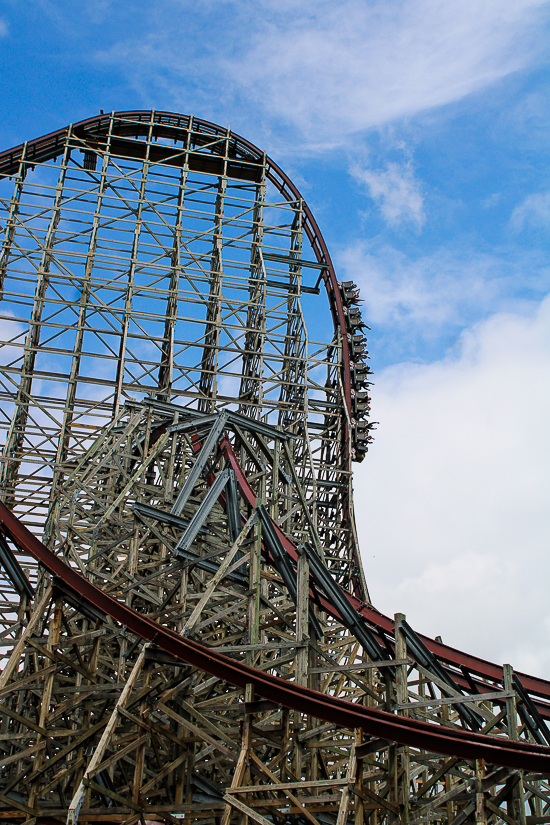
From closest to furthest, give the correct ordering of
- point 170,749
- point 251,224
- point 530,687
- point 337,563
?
point 170,749
point 530,687
point 337,563
point 251,224

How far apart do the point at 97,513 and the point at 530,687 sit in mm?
6854

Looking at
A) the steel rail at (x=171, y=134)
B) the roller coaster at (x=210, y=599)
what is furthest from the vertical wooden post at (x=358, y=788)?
the steel rail at (x=171, y=134)

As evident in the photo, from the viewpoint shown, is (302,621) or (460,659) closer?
(302,621)

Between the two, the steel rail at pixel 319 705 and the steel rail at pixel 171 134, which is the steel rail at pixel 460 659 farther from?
the steel rail at pixel 171 134

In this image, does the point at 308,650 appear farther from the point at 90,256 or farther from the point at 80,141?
the point at 80,141

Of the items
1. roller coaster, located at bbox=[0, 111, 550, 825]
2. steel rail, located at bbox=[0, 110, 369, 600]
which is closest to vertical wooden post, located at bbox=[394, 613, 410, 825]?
roller coaster, located at bbox=[0, 111, 550, 825]

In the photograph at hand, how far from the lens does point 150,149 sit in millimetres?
23234

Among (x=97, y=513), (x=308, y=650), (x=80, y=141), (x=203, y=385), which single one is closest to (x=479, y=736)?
(x=308, y=650)

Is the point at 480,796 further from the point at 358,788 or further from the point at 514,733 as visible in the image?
the point at 514,733

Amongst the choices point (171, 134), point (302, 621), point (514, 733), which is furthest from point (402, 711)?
point (171, 134)

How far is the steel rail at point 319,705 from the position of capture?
25.0 feet

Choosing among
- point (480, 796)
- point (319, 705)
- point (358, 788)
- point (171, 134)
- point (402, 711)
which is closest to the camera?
point (480, 796)

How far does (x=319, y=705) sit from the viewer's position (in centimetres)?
806

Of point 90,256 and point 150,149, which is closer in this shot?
point 90,256
